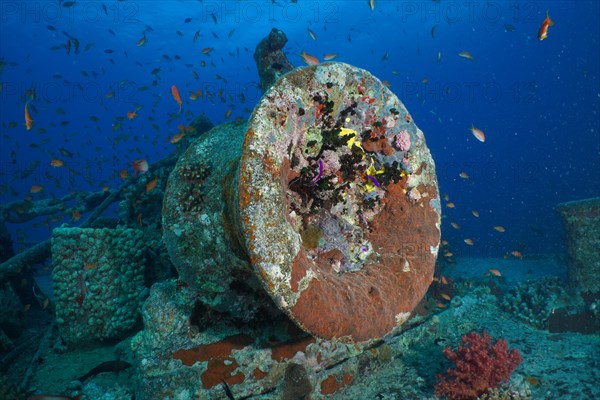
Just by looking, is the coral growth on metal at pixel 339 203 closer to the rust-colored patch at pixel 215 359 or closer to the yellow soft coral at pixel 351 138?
the yellow soft coral at pixel 351 138

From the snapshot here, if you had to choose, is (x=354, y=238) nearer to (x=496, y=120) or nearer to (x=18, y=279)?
(x=18, y=279)

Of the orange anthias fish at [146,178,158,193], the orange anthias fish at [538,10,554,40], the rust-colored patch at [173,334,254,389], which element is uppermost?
the orange anthias fish at [538,10,554,40]

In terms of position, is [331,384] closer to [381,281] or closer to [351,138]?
[381,281]

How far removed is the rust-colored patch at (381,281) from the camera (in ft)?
7.86

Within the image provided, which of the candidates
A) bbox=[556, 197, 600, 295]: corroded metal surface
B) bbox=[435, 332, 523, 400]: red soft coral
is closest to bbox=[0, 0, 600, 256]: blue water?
bbox=[556, 197, 600, 295]: corroded metal surface

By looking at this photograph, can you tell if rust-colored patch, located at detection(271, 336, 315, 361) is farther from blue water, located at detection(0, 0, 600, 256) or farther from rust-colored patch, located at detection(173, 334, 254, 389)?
blue water, located at detection(0, 0, 600, 256)

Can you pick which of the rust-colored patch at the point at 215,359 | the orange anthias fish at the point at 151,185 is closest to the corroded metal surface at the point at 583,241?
the rust-colored patch at the point at 215,359

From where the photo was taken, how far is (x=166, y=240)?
3.64 metres

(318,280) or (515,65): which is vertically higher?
(515,65)

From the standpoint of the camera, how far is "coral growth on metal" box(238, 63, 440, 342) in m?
2.22

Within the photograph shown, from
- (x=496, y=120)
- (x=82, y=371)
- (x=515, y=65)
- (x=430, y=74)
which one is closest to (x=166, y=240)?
(x=82, y=371)

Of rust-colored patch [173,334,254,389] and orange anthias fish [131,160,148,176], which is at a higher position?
orange anthias fish [131,160,148,176]

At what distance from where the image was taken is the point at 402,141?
3.47m

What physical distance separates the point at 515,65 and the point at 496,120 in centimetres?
2642
